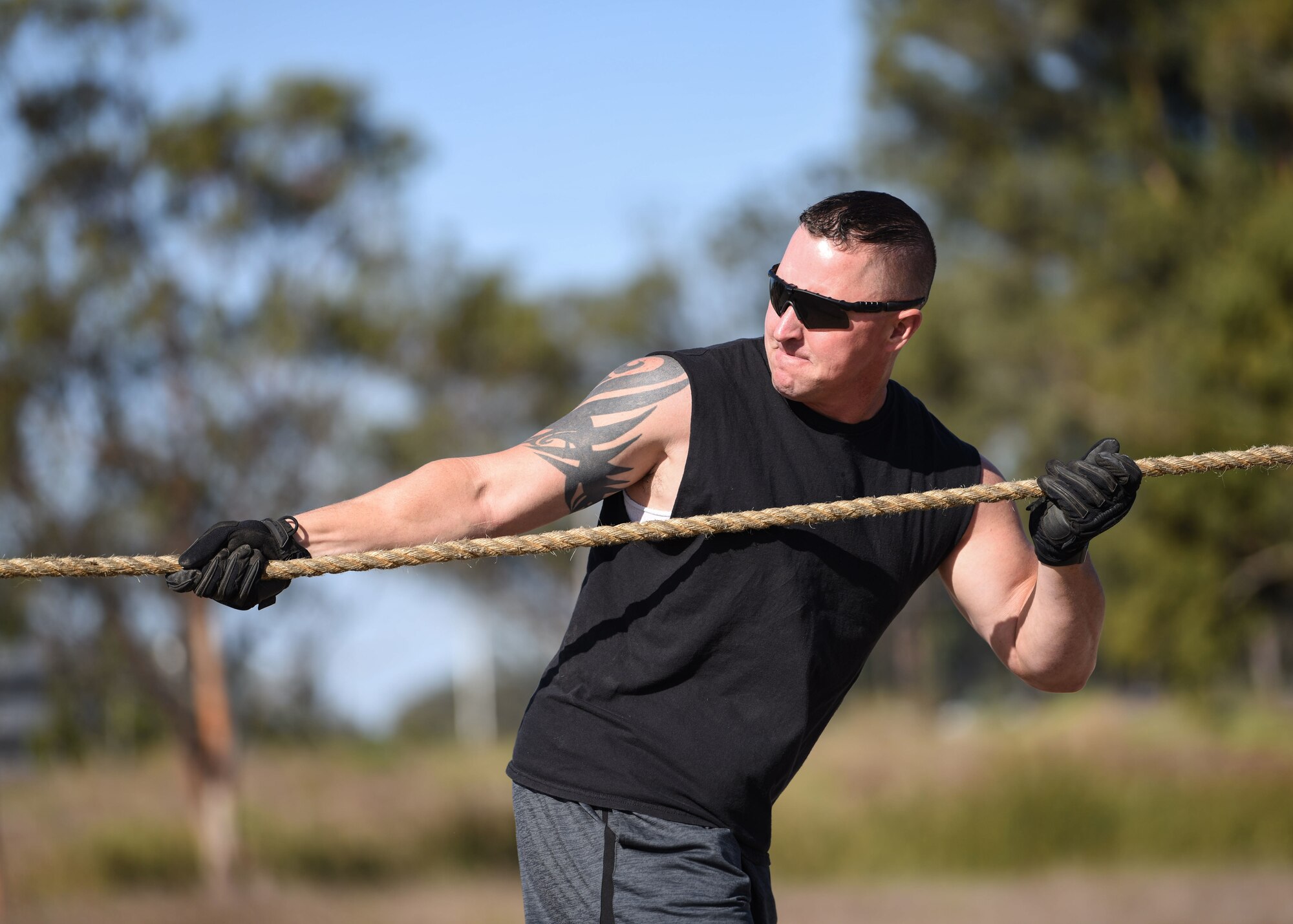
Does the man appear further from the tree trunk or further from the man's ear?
the tree trunk

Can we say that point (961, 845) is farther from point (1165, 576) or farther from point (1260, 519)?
point (1260, 519)

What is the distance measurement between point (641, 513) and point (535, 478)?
0.68ft

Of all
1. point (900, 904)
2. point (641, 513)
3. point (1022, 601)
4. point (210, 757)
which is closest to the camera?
point (641, 513)

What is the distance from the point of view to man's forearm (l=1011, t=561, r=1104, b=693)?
211 centimetres

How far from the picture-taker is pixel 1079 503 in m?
2.02

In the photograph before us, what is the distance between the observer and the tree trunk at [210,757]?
11602mm

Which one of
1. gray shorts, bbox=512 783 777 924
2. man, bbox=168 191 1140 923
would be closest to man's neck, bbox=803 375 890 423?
man, bbox=168 191 1140 923

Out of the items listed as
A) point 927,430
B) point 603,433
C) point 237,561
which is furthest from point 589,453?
point 927,430

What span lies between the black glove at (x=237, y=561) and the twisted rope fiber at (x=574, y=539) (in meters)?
0.02

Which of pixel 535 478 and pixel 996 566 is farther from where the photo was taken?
pixel 996 566

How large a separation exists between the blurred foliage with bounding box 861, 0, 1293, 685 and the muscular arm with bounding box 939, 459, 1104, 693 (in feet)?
30.6

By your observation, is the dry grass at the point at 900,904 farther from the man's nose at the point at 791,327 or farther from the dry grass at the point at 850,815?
the man's nose at the point at 791,327

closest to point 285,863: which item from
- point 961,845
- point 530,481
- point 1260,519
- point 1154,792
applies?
point 961,845

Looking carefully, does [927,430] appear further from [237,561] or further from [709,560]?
[237,561]
